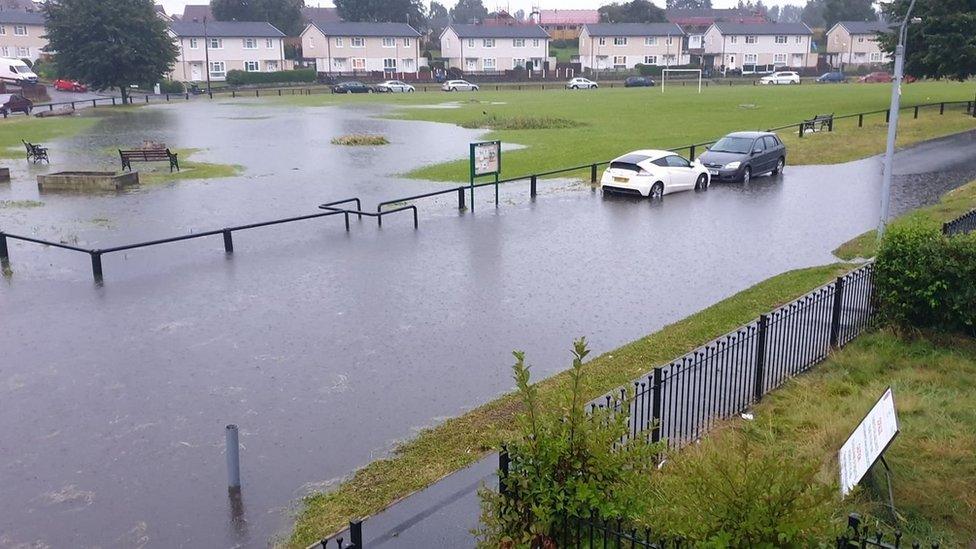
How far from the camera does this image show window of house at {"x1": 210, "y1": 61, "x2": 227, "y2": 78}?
103594 mm

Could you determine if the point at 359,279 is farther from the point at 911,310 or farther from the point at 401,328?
the point at 911,310

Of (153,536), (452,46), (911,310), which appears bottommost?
(153,536)

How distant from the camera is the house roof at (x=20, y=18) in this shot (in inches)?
4154

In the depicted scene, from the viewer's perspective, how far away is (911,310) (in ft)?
36.0

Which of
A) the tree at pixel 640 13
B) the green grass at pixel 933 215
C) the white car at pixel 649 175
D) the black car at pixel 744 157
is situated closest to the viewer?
the green grass at pixel 933 215

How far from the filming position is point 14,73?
249 ft

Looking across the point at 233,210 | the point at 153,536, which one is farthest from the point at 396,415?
the point at 233,210

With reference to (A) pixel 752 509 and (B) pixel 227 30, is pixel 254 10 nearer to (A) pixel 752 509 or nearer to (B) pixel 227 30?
(B) pixel 227 30

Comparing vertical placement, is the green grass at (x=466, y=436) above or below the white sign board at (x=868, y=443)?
below

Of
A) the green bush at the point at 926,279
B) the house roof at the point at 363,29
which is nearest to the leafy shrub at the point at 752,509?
the green bush at the point at 926,279

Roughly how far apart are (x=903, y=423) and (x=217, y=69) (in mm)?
106722

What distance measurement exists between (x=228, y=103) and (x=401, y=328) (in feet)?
214

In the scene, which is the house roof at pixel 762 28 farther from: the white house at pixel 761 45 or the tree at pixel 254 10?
the tree at pixel 254 10

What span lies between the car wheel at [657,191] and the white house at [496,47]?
301 ft
